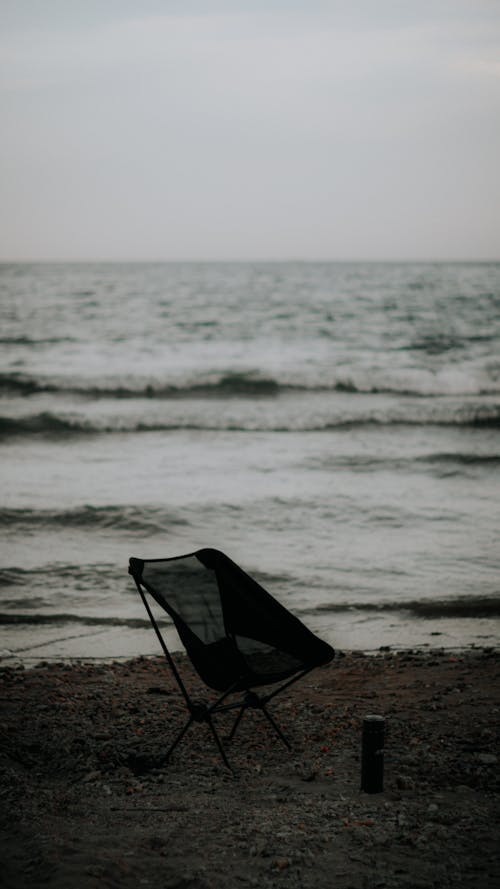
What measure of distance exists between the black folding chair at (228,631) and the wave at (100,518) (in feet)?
16.2

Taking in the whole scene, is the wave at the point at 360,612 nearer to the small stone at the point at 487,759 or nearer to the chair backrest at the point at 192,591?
the chair backrest at the point at 192,591

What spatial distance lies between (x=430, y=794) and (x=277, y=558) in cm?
452

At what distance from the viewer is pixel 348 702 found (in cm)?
455

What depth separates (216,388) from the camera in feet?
73.9

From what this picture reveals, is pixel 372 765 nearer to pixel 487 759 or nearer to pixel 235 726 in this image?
pixel 487 759

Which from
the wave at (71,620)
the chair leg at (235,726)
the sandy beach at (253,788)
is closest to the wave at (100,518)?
the wave at (71,620)

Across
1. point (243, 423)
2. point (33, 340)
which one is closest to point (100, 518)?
point (243, 423)

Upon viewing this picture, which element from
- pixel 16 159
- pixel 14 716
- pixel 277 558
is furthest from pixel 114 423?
pixel 16 159

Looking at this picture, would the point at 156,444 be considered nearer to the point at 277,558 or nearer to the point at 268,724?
the point at 277,558

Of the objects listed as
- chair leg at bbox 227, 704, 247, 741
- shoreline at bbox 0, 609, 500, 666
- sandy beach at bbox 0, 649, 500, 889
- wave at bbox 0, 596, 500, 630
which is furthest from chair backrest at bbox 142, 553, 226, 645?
wave at bbox 0, 596, 500, 630

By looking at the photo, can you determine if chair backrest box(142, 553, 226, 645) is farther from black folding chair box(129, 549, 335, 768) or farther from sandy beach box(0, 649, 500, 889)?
sandy beach box(0, 649, 500, 889)

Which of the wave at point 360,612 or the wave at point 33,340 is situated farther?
the wave at point 33,340

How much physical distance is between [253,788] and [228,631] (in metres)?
0.73

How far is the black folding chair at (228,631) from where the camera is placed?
12.1 feet
